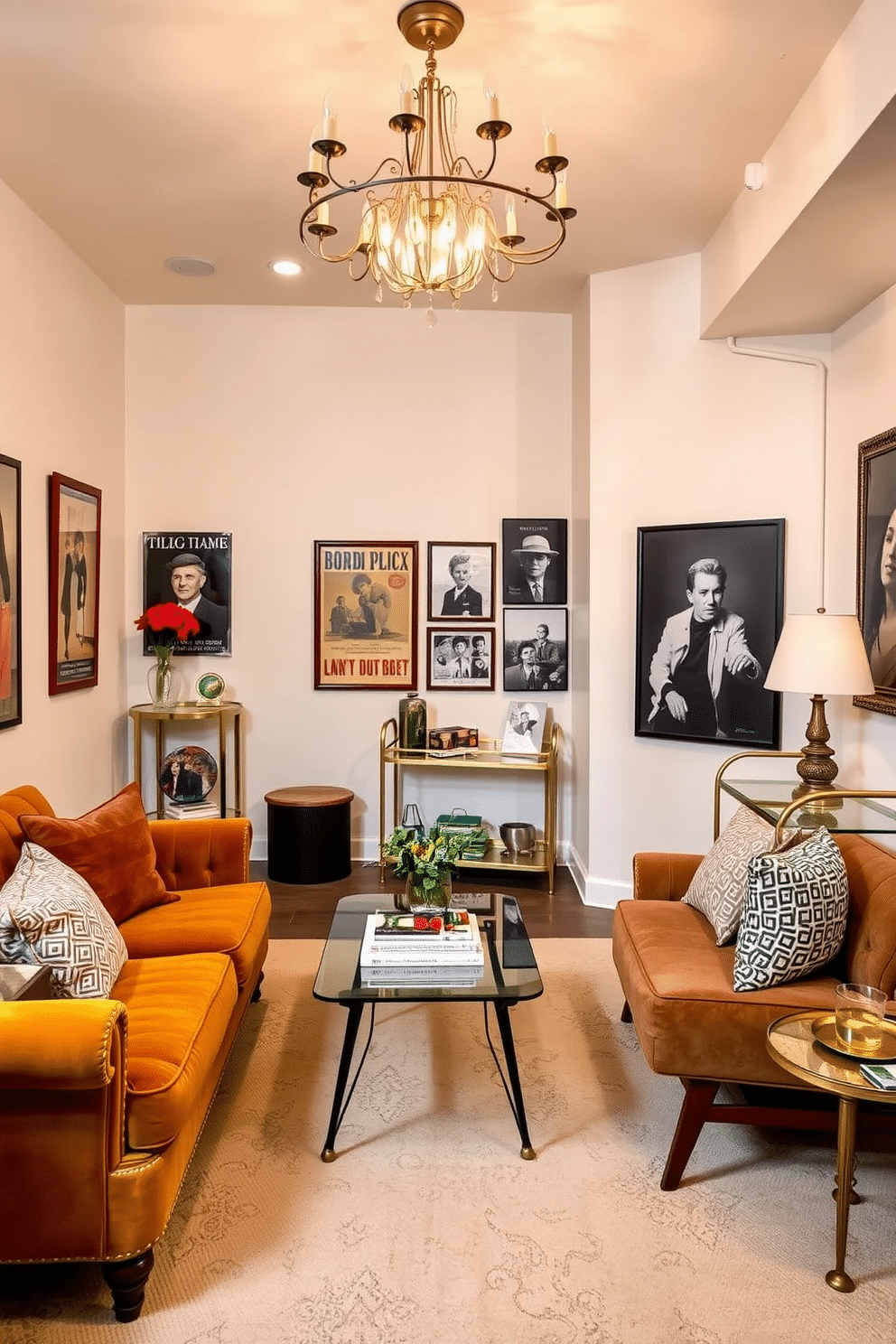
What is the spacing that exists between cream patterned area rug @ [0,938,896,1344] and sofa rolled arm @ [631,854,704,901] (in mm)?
560

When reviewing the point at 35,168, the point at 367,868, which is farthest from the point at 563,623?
the point at 35,168

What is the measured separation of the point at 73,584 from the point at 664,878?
9.97ft

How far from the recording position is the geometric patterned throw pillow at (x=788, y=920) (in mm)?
2441

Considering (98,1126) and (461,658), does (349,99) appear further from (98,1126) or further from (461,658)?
(98,1126)

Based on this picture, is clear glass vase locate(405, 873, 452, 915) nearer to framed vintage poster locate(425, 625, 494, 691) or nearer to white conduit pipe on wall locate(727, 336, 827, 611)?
white conduit pipe on wall locate(727, 336, 827, 611)

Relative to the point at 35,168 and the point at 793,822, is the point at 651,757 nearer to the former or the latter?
the point at 793,822

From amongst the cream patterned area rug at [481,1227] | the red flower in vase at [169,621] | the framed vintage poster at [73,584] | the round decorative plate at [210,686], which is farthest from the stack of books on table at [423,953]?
the red flower in vase at [169,621]

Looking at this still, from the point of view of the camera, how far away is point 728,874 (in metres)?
2.94

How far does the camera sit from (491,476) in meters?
5.39

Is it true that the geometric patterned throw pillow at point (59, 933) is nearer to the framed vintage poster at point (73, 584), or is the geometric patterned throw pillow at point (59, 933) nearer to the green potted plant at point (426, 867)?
the green potted plant at point (426, 867)

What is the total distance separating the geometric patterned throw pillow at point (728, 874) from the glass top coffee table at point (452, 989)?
60cm

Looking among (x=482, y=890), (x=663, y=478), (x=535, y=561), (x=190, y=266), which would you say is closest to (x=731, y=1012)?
(x=482, y=890)

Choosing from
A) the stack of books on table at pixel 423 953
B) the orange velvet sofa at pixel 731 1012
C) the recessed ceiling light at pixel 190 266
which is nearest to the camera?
the orange velvet sofa at pixel 731 1012

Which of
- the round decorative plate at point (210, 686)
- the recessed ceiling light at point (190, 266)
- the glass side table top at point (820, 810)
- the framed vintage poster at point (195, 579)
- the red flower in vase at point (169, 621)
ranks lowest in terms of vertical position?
the glass side table top at point (820, 810)
